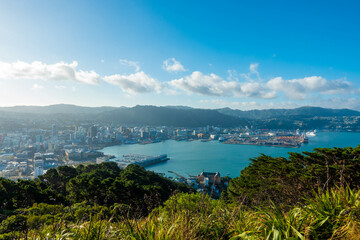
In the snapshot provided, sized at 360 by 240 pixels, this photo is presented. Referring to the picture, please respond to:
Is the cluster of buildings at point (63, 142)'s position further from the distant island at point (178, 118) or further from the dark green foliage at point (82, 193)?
the dark green foliage at point (82, 193)

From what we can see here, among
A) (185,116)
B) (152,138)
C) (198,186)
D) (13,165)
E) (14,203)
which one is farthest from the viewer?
(185,116)

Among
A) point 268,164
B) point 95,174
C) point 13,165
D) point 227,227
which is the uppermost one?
point 227,227

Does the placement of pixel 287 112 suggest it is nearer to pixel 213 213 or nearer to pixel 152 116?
pixel 152 116

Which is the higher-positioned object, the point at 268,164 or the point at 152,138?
the point at 268,164

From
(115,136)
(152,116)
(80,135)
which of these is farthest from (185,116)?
(80,135)

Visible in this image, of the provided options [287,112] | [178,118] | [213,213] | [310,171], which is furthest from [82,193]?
[287,112]

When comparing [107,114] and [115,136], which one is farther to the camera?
[107,114]

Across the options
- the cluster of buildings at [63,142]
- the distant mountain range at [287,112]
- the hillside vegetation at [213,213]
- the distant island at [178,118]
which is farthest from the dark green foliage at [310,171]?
the distant mountain range at [287,112]

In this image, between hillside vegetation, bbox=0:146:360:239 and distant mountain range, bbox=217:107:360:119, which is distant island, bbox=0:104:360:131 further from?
hillside vegetation, bbox=0:146:360:239

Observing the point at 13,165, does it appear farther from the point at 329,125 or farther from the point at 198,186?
the point at 329,125
